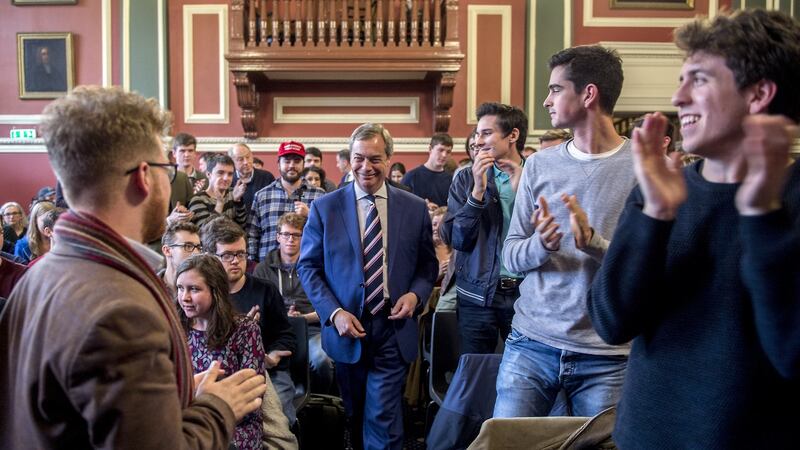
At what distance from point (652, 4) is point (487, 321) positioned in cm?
570

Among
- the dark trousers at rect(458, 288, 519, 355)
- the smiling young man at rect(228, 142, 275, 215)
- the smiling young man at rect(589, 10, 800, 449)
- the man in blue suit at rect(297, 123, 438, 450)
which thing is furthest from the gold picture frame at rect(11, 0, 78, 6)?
the smiling young man at rect(589, 10, 800, 449)

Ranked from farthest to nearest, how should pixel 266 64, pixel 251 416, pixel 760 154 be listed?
pixel 266 64 → pixel 251 416 → pixel 760 154

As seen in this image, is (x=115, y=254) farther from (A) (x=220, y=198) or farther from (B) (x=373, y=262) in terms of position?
(A) (x=220, y=198)

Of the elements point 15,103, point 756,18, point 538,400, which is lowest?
point 538,400

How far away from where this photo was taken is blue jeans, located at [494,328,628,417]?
1.90 m

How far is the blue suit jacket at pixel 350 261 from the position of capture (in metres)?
2.95

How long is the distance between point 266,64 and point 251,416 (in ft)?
16.1

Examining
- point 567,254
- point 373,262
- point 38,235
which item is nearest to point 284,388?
point 373,262

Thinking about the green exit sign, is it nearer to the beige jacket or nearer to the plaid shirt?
the plaid shirt

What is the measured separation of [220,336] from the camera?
259 centimetres

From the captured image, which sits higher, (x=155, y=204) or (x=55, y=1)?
(x=55, y=1)

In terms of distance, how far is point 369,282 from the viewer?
2949mm

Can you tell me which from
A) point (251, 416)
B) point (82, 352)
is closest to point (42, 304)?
point (82, 352)

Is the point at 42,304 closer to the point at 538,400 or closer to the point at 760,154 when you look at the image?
the point at 760,154
